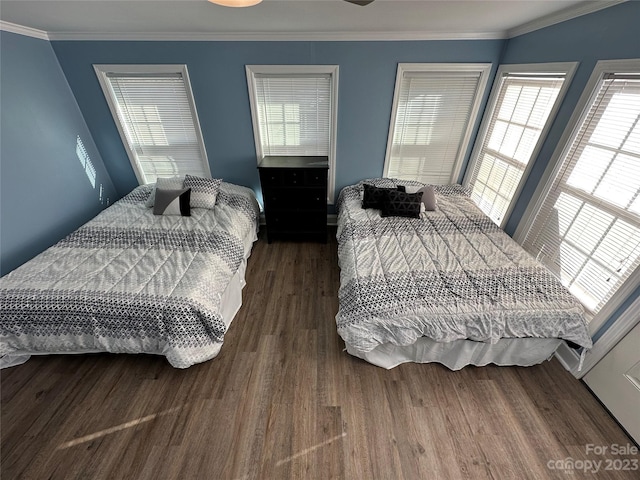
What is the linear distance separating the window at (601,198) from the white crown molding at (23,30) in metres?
4.46

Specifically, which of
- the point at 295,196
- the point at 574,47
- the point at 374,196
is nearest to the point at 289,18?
the point at 295,196

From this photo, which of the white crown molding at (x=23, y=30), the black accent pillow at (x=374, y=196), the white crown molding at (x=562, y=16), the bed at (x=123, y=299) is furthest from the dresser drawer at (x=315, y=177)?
the white crown molding at (x=23, y=30)

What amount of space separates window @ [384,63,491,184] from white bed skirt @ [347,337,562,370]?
2136 millimetres

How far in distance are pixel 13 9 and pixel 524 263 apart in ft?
13.7

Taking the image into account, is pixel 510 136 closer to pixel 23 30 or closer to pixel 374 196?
pixel 374 196

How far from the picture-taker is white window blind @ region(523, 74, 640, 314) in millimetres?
1575

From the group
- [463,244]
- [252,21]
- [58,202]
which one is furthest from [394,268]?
[58,202]

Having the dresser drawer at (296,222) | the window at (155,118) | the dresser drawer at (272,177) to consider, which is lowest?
the dresser drawer at (296,222)

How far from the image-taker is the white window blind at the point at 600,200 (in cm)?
158

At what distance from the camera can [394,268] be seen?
1.96 m

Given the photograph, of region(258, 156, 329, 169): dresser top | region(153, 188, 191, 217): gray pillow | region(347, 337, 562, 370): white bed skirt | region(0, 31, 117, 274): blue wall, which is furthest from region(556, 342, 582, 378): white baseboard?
region(0, 31, 117, 274): blue wall

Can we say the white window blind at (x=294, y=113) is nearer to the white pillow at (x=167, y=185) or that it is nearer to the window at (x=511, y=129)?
the white pillow at (x=167, y=185)

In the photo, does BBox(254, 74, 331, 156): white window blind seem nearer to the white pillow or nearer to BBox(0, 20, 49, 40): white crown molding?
the white pillow

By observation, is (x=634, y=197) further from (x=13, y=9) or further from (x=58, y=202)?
(x=58, y=202)
